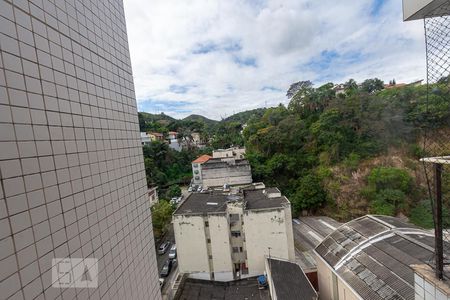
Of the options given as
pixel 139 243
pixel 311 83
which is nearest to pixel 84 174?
pixel 139 243

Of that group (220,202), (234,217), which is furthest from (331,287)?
(220,202)

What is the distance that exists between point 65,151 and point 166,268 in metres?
14.5

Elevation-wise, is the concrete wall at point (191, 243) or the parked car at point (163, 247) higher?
the concrete wall at point (191, 243)

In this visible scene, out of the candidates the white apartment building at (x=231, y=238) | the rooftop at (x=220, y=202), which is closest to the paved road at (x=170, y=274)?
the white apartment building at (x=231, y=238)

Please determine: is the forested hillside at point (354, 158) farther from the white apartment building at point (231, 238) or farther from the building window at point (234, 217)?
the building window at point (234, 217)

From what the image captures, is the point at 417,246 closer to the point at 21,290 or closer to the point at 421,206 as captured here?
the point at 21,290

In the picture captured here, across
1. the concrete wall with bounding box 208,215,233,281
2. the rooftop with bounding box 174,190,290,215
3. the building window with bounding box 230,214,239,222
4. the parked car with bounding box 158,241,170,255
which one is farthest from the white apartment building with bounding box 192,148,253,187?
the concrete wall with bounding box 208,215,233,281

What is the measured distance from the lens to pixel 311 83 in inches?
1433

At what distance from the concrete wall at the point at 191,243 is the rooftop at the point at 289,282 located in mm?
3669

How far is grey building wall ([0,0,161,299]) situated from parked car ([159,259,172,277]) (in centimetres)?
1096

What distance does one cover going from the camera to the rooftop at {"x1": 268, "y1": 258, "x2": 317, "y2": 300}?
9312 mm

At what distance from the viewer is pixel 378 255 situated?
8.89 m

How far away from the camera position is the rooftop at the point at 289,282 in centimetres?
931

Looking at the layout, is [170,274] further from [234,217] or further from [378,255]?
[378,255]
